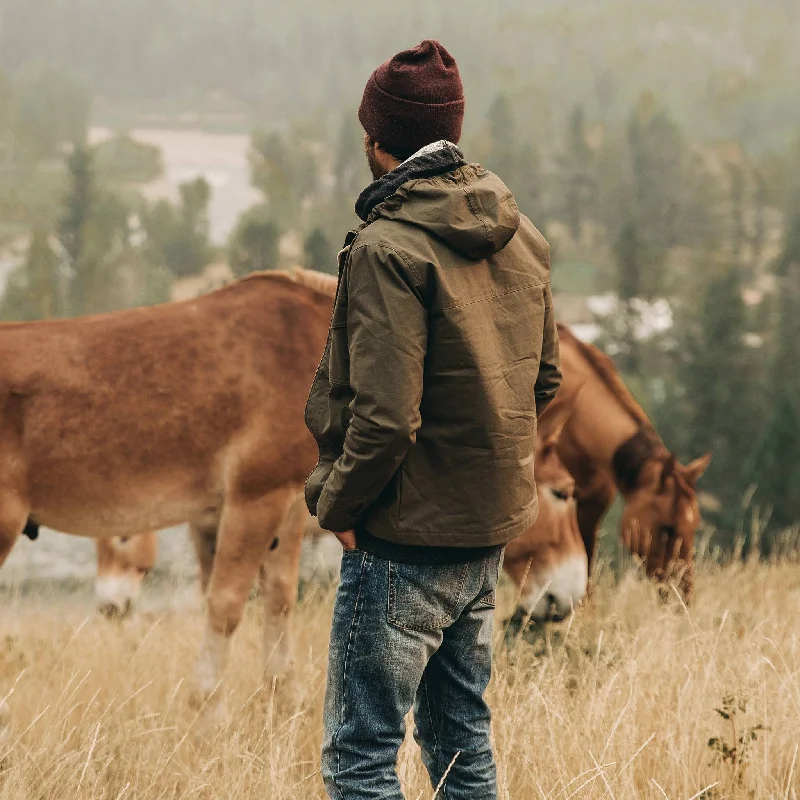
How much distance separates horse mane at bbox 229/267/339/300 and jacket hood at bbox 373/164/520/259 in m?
2.45

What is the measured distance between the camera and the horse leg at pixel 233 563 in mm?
4109

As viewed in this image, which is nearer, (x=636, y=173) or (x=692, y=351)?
(x=692, y=351)

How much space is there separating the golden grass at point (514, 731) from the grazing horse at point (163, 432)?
1.61 ft

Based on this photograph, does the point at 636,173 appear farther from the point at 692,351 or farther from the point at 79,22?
the point at 79,22

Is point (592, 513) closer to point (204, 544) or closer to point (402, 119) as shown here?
point (204, 544)

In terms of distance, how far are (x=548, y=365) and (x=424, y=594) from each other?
0.70 meters

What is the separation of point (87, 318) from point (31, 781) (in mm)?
1977

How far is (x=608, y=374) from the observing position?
6.21 metres

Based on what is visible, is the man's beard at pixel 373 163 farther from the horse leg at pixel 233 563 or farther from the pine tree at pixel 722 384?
the pine tree at pixel 722 384

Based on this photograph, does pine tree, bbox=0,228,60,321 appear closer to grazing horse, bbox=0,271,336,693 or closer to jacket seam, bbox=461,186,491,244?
grazing horse, bbox=0,271,336,693

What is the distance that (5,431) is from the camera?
390 cm

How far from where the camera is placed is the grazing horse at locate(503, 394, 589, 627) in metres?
4.33

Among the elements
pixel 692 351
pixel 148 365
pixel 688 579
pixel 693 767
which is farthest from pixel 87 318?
pixel 692 351

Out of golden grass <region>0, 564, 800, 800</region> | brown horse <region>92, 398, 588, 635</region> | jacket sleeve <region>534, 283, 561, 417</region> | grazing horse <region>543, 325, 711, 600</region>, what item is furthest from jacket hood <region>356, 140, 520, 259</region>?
grazing horse <region>543, 325, 711, 600</region>
